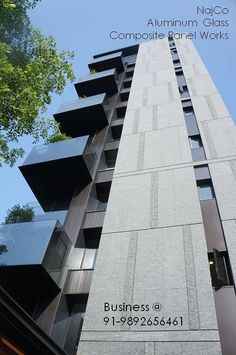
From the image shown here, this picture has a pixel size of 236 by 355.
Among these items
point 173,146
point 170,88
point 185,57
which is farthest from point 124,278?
point 185,57

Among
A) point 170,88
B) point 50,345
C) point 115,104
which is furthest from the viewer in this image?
point 115,104

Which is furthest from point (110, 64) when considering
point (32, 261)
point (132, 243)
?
point (32, 261)

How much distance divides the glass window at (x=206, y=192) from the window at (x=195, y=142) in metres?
2.81

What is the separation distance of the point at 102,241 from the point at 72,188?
4.43m

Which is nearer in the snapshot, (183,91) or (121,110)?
(183,91)

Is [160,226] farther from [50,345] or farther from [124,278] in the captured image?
[50,345]

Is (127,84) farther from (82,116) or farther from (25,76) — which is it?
(25,76)

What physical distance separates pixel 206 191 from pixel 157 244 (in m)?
3.52

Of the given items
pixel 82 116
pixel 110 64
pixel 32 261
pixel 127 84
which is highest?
pixel 32 261

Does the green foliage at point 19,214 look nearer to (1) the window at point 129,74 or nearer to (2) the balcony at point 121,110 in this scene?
(2) the balcony at point 121,110

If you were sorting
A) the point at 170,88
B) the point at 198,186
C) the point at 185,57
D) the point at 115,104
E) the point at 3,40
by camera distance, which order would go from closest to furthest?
the point at 3,40
the point at 198,186
the point at 170,88
the point at 115,104
the point at 185,57

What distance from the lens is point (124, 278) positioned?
967cm

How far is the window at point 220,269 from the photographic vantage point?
898 cm

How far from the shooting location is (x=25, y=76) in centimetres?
1066
